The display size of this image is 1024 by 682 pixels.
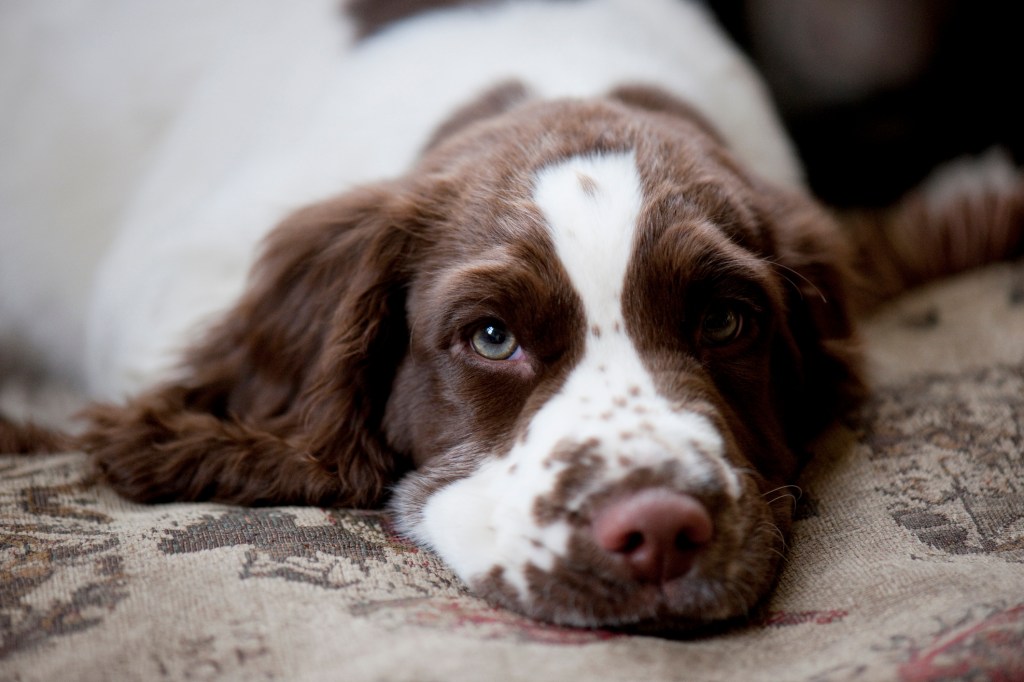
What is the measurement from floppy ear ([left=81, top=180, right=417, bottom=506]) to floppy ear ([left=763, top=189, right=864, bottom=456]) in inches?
30.8

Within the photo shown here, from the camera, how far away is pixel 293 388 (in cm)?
221

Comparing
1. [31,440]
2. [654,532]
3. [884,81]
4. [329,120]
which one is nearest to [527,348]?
[654,532]

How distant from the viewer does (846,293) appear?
2.41 meters

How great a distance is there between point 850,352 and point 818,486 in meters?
0.42

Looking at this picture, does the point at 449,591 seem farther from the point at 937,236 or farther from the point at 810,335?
the point at 937,236

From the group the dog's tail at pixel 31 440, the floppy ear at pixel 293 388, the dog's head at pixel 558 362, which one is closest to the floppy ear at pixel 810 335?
the dog's head at pixel 558 362

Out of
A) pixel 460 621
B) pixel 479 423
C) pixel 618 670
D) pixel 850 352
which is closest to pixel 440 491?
pixel 479 423

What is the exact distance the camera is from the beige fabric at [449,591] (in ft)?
4.42

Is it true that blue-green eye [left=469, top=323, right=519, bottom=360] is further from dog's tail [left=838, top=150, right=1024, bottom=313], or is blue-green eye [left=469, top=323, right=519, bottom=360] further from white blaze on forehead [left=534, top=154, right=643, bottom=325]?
dog's tail [left=838, top=150, right=1024, bottom=313]

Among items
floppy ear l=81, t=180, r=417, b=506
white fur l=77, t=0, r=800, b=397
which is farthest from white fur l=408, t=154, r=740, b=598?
white fur l=77, t=0, r=800, b=397

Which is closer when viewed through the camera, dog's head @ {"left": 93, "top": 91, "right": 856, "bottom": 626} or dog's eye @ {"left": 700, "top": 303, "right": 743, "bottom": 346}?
dog's head @ {"left": 93, "top": 91, "right": 856, "bottom": 626}

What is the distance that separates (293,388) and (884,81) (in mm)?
2495

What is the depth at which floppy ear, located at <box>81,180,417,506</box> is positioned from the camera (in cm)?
202

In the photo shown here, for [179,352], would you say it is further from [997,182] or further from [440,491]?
[997,182]
